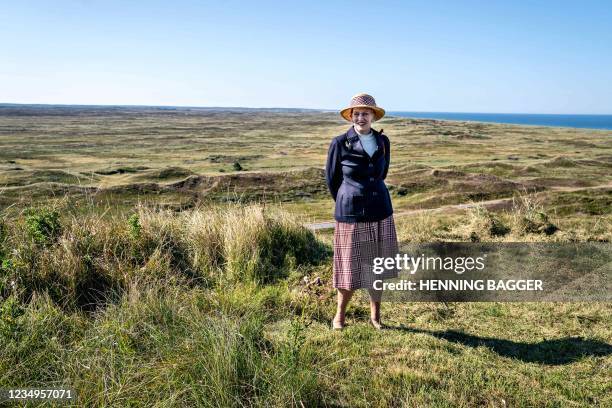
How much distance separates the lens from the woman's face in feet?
13.3

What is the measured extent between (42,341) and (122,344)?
26.1 inches

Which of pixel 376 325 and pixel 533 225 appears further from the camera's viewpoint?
pixel 533 225

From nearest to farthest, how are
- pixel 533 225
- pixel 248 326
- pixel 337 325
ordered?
pixel 248 326 < pixel 337 325 < pixel 533 225

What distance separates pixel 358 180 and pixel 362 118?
554mm

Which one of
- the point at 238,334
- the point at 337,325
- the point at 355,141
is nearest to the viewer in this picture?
the point at 238,334

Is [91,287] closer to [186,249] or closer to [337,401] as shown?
[186,249]

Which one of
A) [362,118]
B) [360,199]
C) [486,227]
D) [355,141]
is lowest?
[486,227]

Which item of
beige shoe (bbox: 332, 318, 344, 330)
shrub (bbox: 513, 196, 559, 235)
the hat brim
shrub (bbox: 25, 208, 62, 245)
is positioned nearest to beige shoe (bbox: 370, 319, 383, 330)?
beige shoe (bbox: 332, 318, 344, 330)

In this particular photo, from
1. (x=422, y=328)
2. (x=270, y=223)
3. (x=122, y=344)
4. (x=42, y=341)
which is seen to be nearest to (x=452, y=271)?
(x=422, y=328)

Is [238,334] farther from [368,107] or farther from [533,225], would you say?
[533,225]

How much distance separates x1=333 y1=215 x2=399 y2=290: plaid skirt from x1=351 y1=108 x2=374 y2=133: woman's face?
33.8 inches

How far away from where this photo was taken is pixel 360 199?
410cm

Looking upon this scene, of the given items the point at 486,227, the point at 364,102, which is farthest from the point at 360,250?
the point at 486,227

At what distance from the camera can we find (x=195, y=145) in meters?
62.2
